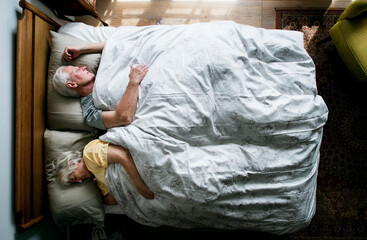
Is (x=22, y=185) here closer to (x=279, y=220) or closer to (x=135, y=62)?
(x=135, y=62)

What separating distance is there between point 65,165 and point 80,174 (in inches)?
3.8

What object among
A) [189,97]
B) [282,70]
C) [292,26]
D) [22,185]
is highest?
[292,26]

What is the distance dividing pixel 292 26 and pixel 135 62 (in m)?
1.34

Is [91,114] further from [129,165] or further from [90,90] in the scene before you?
[129,165]

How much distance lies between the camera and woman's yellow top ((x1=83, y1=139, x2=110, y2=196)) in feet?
3.87

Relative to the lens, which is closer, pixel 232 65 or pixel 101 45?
pixel 232 65

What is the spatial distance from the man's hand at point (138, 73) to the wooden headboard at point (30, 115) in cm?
55

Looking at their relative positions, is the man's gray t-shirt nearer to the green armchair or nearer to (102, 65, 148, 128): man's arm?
(102, 65, 148, 128): man's arm

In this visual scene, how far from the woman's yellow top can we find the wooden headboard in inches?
11.2

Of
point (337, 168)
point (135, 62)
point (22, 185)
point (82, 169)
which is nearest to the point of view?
point (22, 185)

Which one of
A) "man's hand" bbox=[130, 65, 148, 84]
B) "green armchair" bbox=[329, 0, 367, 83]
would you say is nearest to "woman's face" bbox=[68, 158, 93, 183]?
"man's hand" bbox=[130, 65, 148, 84]

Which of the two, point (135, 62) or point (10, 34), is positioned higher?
point (10, 34)

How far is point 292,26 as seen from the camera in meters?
1.74

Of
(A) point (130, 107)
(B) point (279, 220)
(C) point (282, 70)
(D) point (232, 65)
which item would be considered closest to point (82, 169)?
(A) point (130, 107)
